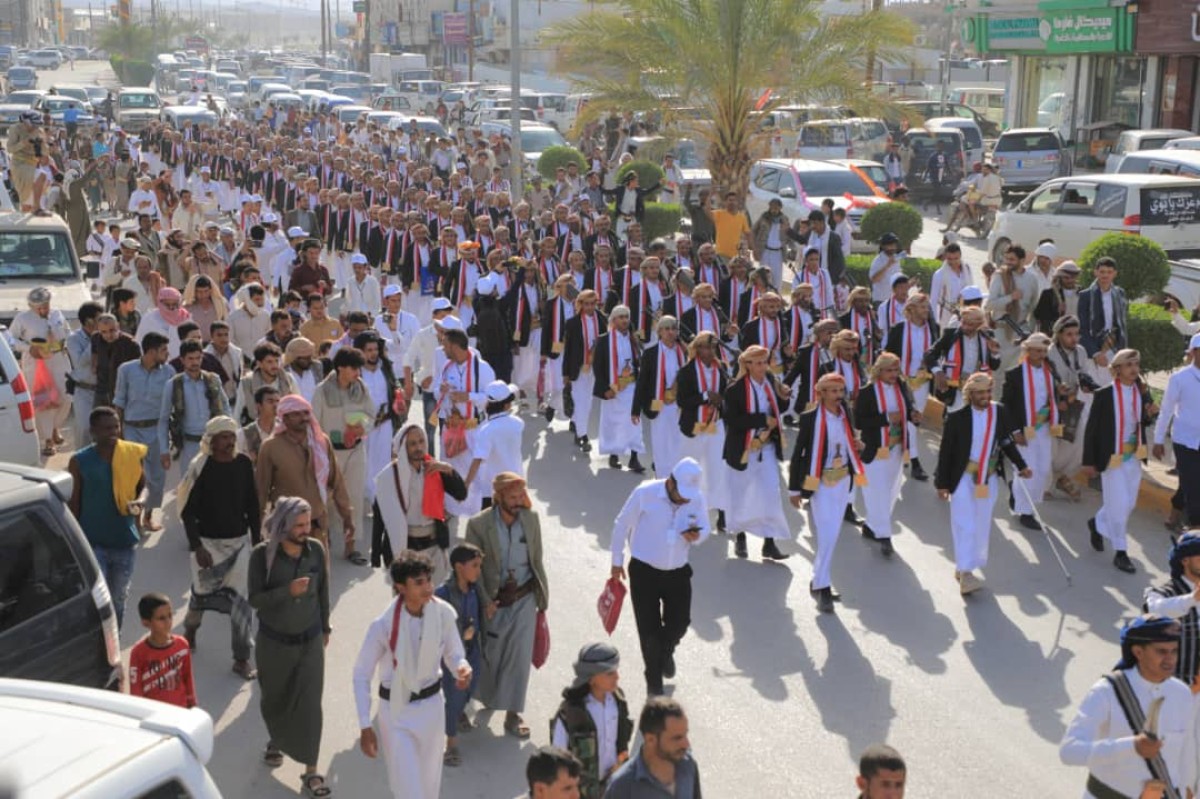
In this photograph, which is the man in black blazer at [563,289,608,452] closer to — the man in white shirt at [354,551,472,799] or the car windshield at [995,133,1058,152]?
the man in white shirt at [354,551,472,799]

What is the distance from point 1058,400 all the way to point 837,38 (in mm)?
12874

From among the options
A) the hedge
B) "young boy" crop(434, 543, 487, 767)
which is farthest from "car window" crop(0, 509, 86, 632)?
the hedge

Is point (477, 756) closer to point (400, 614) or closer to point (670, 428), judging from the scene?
point (400, 614)

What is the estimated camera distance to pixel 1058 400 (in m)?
11.9

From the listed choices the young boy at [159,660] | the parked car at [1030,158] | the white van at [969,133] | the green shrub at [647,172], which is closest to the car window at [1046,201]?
the green shrub at [647,172]

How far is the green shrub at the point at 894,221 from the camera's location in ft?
66.7

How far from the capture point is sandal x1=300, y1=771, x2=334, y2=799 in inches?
287

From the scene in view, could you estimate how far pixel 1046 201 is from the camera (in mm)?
20281

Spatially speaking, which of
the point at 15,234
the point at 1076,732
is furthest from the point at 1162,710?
the point at 15,234

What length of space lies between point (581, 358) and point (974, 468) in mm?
4478

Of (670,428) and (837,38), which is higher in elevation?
(837,38)

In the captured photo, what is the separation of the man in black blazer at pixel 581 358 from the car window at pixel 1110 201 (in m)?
8.12

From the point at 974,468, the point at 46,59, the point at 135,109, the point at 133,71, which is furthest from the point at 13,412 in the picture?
the point at 46,59

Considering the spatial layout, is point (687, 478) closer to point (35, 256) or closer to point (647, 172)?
point (35, 256)
